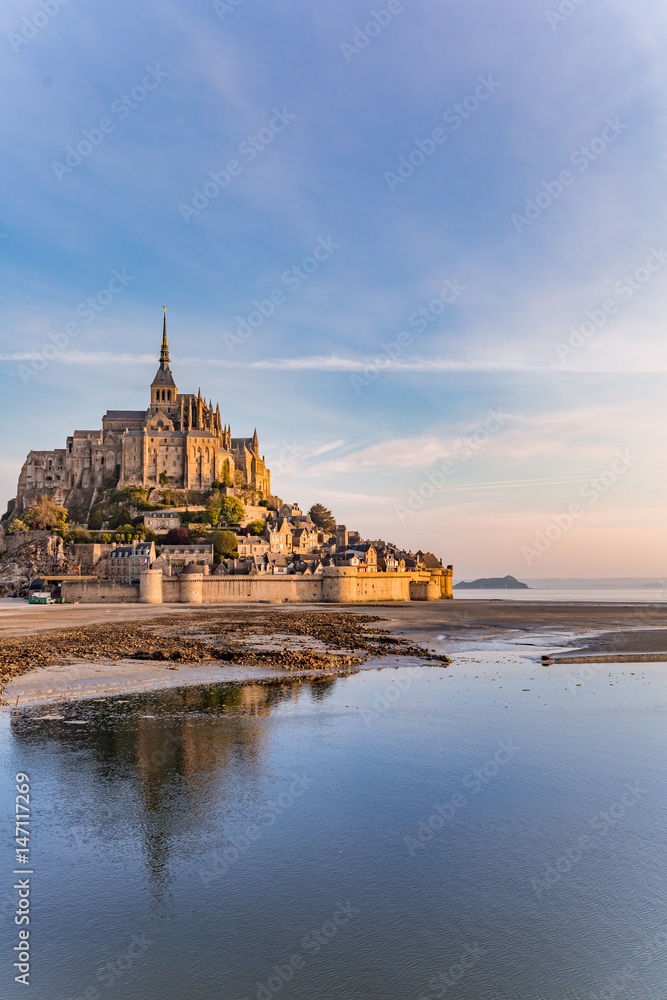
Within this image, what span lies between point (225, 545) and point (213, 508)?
10370 mm

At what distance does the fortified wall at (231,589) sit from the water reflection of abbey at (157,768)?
4902cm

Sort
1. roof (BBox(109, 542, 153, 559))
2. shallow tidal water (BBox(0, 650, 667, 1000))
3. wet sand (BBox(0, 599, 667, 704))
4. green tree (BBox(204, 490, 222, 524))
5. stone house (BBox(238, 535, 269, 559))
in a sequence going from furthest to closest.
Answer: green tree (BBox(204, 490, 222, 524)) < stone house (BBox(238, 535, 269, 559)) < roof (BBox(109, 542, 153, 559)) < wet sand (BBox(0, 599, 667, 704)) < shallow tidal water (BBox(0, 650, 667, 1000))

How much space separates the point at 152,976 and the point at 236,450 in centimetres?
9595

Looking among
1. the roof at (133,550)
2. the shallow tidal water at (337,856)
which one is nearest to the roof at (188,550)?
the roof at (133,550)

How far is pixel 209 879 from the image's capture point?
26.3 ft

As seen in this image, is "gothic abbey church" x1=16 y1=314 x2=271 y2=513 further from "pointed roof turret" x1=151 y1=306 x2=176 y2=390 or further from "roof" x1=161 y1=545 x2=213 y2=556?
"roof" x1=161 y1=545 x2=213 y2=556

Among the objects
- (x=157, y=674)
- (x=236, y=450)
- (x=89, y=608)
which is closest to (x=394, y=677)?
(x=157, y=674)

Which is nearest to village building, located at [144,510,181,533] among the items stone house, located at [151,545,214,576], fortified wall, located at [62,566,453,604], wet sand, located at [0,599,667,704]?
stone house, located at [151,545,214,576]

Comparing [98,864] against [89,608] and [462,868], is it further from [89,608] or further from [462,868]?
[89,608]

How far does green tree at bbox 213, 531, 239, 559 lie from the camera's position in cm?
7312

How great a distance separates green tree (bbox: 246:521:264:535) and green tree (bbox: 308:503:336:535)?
21582 mm

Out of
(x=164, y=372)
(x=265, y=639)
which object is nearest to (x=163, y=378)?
(x=164, y=372)

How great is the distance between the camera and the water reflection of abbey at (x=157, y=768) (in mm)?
9219

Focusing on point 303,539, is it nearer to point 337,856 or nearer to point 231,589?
point 231,589
